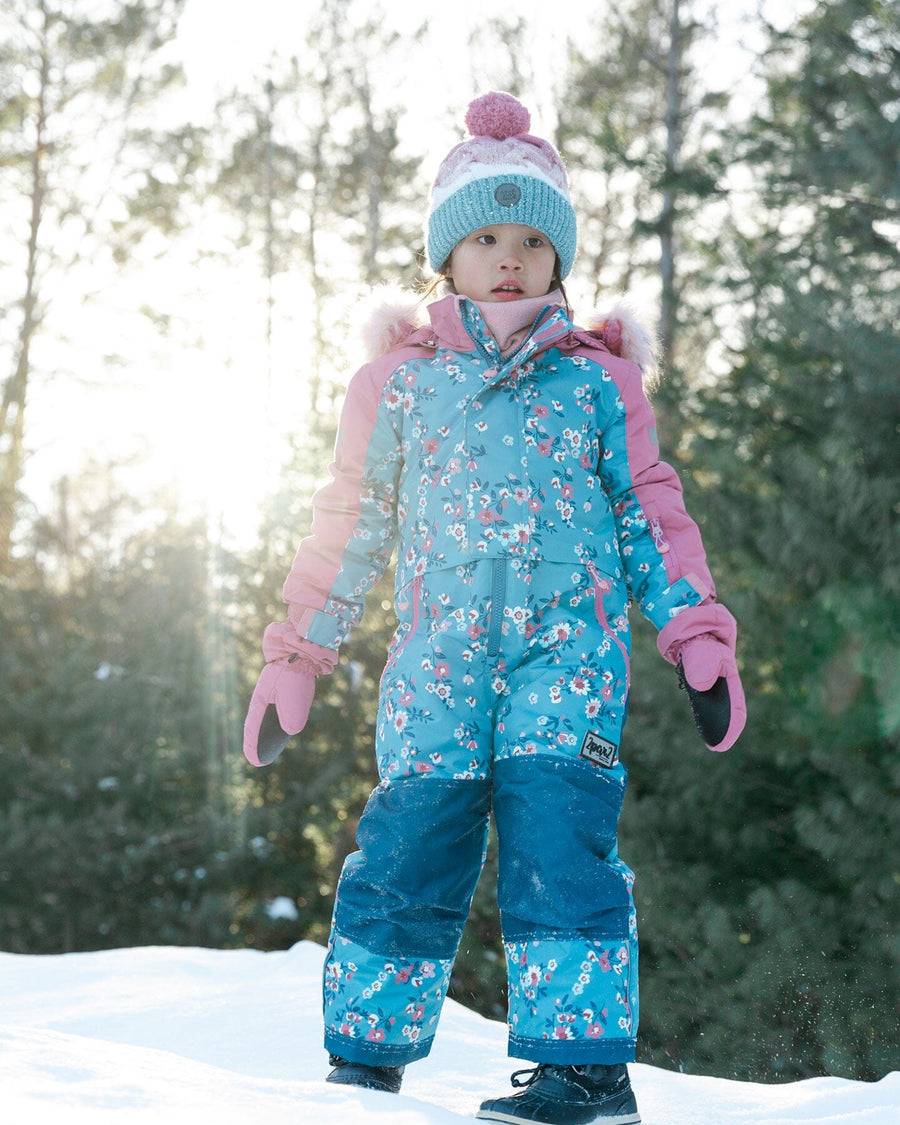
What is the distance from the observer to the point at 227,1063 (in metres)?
2.42

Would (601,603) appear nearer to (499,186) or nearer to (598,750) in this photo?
(598,750)

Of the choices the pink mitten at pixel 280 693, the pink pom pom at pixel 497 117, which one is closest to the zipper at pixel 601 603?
the pink mitten at pixel 280 693

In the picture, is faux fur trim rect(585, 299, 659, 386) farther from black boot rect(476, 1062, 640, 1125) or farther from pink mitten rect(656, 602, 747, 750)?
black boot rect(476, 1062, 640, 1125)

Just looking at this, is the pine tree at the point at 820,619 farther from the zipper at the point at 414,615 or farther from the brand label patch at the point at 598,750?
the zipper at the point at 414,615

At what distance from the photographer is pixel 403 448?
2326 millimetres

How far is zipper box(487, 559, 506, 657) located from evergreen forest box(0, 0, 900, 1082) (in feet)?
2.23

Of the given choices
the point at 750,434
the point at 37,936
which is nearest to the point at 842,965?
the point at 750,434

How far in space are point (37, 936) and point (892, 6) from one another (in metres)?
7.11

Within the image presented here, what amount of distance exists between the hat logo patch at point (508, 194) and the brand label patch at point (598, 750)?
105 cm

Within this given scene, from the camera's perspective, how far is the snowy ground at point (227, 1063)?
1537 mm

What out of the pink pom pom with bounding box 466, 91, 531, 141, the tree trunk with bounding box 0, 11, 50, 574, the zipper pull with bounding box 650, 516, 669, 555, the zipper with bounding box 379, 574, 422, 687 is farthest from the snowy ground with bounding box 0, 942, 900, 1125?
the tree trunk with bounding box 0, 11, 50, 574

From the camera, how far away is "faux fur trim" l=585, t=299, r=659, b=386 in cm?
244

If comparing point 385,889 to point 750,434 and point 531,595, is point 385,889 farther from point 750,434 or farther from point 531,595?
point 750,434

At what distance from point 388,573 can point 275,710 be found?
16.5 feet
